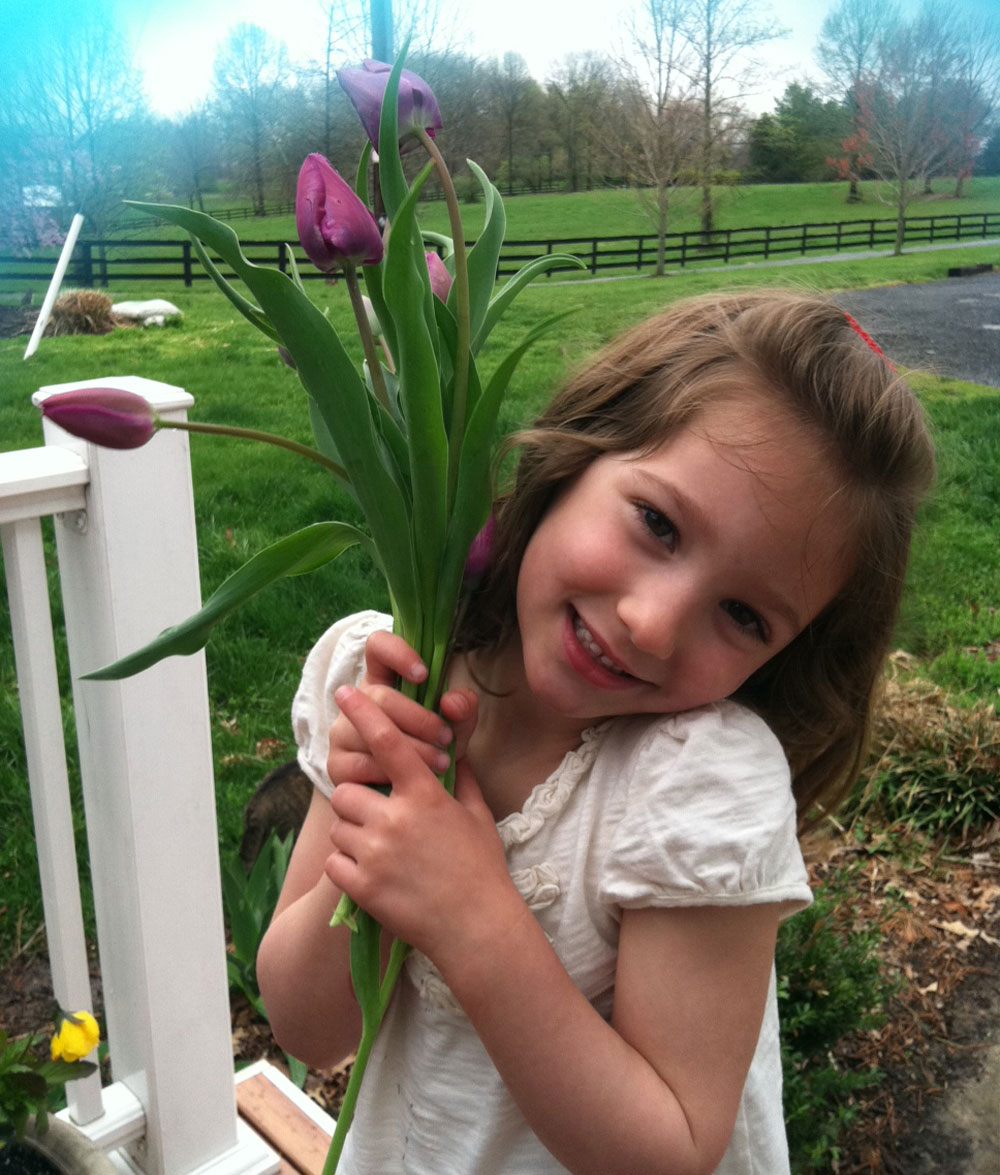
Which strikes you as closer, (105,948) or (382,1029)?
(382,1029)

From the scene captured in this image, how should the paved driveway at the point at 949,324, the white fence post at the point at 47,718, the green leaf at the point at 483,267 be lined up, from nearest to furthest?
the green leaf at the point at 483,267, the white fence post at the point at 47,718, the paved driveway at the point at 949,324

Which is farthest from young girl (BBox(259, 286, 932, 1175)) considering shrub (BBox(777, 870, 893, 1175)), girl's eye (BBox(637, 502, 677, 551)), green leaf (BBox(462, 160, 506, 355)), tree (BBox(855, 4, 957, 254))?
tree (BBox(855, 4, 957, 254))

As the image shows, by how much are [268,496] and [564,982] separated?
4.61 feet

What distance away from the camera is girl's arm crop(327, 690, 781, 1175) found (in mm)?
452

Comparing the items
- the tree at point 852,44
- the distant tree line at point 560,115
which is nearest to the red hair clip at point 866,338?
the distant tree line at point 560,115

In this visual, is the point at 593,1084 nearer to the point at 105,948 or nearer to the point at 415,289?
the point at 415,289

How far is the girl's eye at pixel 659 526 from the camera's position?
49 centimetres

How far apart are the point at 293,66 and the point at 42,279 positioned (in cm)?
40

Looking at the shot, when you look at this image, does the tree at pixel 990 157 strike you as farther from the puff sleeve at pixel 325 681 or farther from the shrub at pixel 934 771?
the puff sleeve at pixel 325 681

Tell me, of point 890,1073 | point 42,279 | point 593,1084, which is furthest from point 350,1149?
point 42,279

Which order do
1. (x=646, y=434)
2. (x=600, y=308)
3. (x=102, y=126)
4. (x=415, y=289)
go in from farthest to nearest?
1. (x=600, y=308)
2. (x=102, y=126)
3. (x=646, y=434)
4. (x=415, y=289)

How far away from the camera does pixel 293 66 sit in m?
1.34

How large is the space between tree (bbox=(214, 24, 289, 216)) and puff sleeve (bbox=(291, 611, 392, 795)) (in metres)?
0.83

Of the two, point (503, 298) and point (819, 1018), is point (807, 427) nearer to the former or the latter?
point (503, 298)
